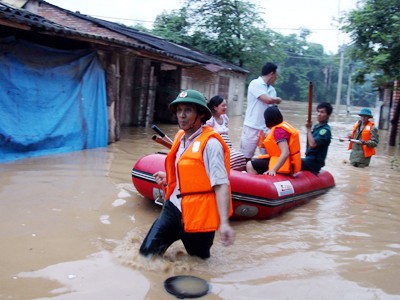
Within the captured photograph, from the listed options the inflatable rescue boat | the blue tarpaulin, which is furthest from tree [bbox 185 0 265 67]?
the inflatable rescue boat

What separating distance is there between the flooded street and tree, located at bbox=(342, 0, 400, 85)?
17.5ft

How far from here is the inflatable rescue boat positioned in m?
5.01

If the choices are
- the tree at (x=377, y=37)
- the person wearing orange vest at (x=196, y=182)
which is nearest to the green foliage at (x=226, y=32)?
the tree at (x=377, y=37)

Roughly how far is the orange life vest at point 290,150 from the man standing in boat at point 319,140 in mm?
617

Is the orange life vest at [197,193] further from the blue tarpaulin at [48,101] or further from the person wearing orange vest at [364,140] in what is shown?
the person wearing orange vest at [364,140]

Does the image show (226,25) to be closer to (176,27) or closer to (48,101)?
(176,27)

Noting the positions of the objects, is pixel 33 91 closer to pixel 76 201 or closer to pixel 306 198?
pixel 76 201

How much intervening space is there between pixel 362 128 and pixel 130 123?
7.14 m

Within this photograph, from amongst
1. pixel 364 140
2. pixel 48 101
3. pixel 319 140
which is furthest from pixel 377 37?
pixel 48 101

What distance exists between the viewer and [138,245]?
4062 millimetres

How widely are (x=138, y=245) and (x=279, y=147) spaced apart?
228 centimetres

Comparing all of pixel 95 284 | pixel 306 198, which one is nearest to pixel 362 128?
pixel 306 198

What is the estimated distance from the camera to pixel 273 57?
A: 2658 centimetres

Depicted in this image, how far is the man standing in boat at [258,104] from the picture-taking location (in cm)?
612
